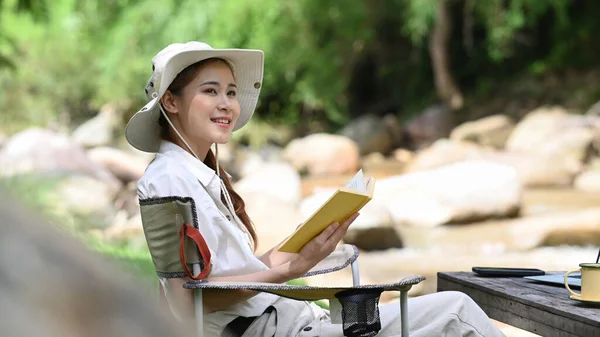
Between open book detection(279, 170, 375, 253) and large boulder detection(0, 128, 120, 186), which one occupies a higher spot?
large boulder detection(0, 128, 120, 186)

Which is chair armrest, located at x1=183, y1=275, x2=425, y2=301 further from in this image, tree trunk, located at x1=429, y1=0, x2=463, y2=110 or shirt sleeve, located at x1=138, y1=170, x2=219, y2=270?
tree trunk, located at x1=429, y1=0, x2=463, y2=110

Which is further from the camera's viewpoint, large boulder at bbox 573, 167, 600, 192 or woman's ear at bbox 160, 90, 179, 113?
large boulder at bbox 573, 167, 600, 192

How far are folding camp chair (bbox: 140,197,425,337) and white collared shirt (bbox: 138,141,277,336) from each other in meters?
0.05

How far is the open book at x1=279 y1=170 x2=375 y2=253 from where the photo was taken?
1.87 metres

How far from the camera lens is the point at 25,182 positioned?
679 centimetres

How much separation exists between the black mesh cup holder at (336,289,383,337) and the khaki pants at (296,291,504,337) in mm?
98

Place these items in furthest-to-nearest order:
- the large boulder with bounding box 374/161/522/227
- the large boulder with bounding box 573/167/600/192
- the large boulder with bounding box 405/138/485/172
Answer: the large boulder with bounding box 405/138/485/172, the large boulder with bounding box 573/167/600/192, the large boulder with bounding box 374/161/522/227

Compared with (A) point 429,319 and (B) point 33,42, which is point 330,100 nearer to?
(B) point 33,42

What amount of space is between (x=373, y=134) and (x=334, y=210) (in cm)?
1472

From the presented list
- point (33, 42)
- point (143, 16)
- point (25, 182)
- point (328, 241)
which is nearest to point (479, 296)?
point (328, 241)

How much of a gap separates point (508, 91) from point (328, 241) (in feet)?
52.8

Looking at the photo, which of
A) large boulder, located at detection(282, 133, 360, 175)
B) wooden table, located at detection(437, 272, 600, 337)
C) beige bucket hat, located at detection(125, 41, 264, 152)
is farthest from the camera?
large boulder, located at detection(282, 133, 360, 175)

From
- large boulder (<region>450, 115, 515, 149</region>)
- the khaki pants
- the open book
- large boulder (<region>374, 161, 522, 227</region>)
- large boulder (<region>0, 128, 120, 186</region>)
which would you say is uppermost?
large boulder (<region>450, 115, 515, 149</region>)

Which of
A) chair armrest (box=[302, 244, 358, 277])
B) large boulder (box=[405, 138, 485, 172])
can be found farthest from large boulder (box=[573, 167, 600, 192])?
chair armrest (box=[302, 244, 358, 277])
